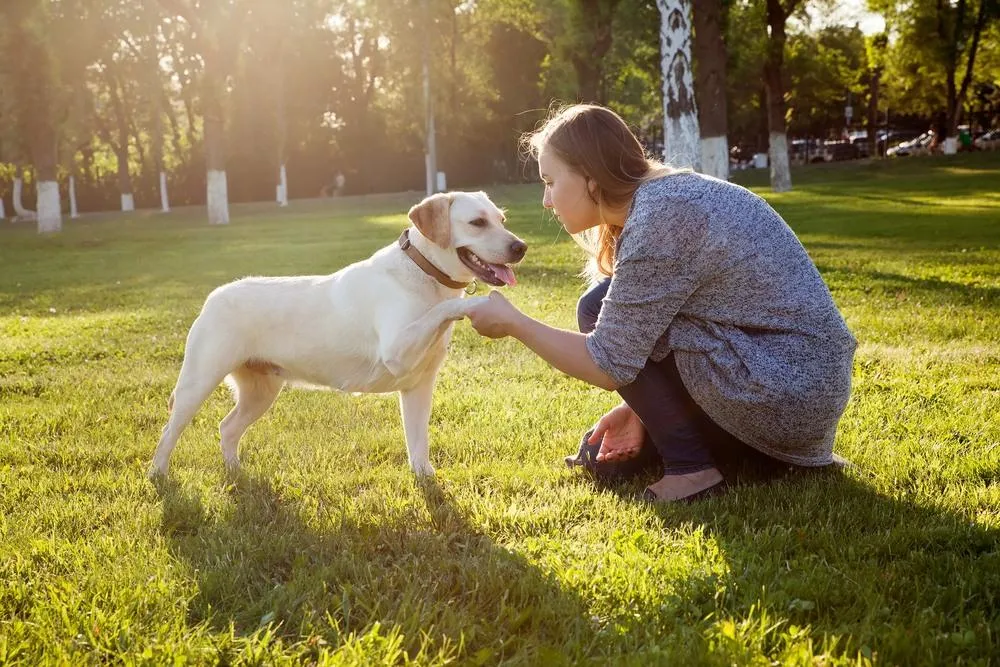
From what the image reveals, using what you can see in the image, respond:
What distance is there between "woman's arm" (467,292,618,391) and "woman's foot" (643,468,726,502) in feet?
1.86

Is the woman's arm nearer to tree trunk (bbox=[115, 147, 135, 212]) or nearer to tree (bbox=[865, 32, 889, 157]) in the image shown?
tree trunk (bbox=[115, 147, 135, 212])

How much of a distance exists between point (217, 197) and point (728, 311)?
92.9 feet

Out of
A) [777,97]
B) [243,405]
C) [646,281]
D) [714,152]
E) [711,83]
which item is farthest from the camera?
[777,97]

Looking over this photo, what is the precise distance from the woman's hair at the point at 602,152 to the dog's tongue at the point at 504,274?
27.1 inches

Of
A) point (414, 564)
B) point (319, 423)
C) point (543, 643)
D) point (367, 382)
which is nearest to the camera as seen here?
point (543, 643)

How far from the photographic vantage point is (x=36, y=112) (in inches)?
1054

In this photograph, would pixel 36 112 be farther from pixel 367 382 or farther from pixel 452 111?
pixel 367 382

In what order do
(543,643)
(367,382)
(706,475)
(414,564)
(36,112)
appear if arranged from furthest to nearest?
(36,112) < (367,382) < (706,475) < (414,564) < (543,643)

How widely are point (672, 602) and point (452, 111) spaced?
1747 inches

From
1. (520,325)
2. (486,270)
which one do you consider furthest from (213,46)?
(520,325)

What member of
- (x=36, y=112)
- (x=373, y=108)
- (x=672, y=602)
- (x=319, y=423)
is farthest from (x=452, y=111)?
(x=672, y=602)

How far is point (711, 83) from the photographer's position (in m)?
19.2

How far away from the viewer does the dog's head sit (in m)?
4.57

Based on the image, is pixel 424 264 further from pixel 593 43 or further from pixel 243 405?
pixel 593 43
